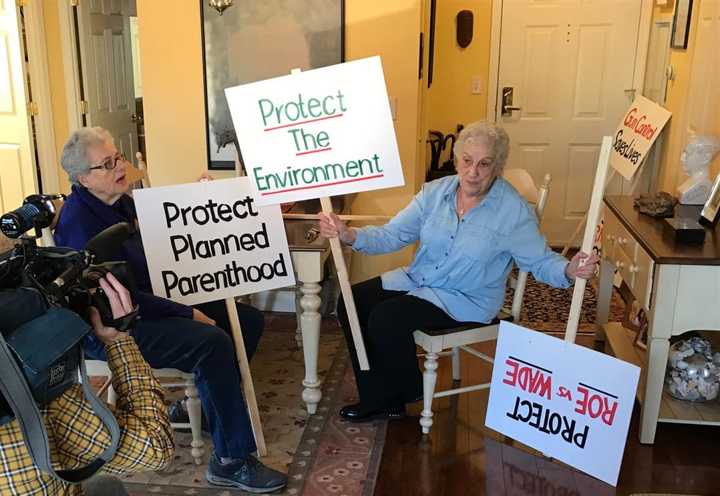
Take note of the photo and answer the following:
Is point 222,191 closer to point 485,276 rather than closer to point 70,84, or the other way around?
point 485,276

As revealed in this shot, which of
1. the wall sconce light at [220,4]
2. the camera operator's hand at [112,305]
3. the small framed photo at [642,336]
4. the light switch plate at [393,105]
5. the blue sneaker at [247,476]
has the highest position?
the wall sconce light at [220,4]

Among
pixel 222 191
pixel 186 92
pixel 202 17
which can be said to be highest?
pixel 202 17

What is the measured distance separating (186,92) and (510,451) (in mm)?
2190

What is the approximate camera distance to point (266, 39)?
3.25 meters

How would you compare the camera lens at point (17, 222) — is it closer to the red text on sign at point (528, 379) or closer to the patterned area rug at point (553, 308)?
the red text on sign at point (528, 379)

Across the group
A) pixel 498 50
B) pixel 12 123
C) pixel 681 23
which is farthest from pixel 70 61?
pixel 681 23

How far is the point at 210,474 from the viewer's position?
7.13 feet

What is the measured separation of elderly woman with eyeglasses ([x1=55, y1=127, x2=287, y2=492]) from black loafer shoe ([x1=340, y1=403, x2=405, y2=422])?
1.47 ft

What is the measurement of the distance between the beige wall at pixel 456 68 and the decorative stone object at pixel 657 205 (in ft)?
7.36

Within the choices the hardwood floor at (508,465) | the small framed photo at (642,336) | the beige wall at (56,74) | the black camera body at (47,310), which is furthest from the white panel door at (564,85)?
the black camera body at (47,310)

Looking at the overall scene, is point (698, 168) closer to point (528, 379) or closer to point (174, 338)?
point (528, 379)

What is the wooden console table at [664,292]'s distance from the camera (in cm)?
219

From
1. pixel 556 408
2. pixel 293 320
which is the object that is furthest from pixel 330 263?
pixel 556 408

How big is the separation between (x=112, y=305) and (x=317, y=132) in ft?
3.34
